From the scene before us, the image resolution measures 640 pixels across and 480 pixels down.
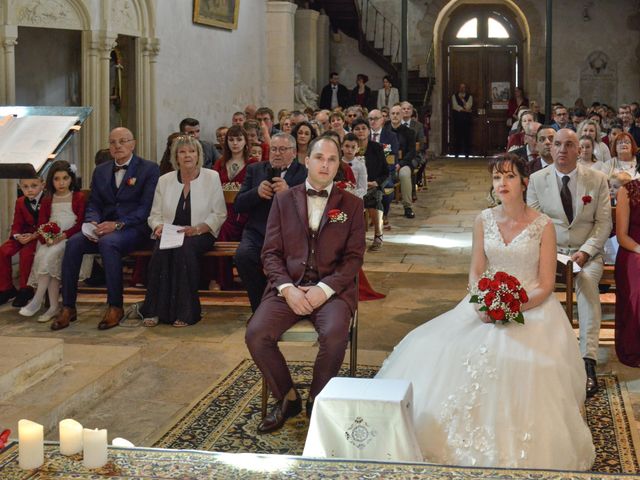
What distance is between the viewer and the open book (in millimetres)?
3924

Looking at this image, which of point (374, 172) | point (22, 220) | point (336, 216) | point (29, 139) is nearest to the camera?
point (29, 139)

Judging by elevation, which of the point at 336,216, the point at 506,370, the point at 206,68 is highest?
the point at 206,68

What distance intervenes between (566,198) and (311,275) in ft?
5.83

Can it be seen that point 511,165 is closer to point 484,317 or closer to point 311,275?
point 484,317

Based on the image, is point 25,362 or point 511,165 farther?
point 25,362

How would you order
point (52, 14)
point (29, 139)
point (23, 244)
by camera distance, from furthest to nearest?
1. point (52, 14)
2. point (23, 244)
3. point (29, 139)

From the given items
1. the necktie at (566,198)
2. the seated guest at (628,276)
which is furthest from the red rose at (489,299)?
the necktie at (566,198)

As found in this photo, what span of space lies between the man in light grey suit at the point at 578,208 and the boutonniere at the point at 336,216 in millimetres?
1492

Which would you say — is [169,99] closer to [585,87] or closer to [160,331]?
[160,331]

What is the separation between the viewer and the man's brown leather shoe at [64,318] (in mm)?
6371

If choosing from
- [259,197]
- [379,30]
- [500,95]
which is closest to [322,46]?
[379,30]

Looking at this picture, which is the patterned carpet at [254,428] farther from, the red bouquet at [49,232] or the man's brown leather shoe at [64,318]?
the red bouquet at [49,232]

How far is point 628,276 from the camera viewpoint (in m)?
5.56

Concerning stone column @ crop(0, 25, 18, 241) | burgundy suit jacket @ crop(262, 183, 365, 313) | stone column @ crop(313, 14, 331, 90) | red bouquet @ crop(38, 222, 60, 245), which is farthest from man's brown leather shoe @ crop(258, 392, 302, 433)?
stone column @ crop(313, 14, 331, 90)
